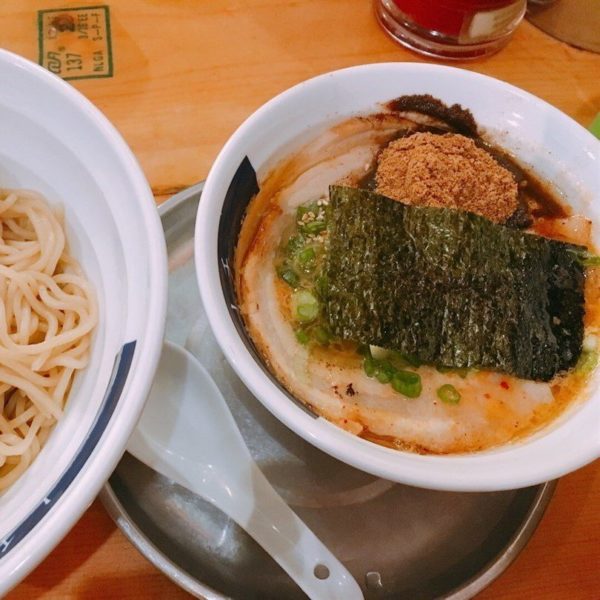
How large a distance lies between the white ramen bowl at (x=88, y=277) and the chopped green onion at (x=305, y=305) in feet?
0.99

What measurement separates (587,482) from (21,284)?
0.91m

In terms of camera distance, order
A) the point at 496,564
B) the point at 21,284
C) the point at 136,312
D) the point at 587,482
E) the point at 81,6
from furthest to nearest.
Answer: the point at 81,6 → the point at 587,482 → the point at 496,564 → the point at 21,284 → the point at 136,312

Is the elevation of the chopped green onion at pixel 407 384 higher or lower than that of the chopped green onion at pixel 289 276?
lower

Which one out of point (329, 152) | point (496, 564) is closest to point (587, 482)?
point (496, 564)

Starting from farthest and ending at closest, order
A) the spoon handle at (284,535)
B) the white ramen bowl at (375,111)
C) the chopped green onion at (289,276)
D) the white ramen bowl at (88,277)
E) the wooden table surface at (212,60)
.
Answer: the wooden table surface at (212,60) → the chopped green onion at (289,276) → the spoon handle at (284,535) → the white ramen bowl at (375,111) → the white ramen bowl at (88,277)

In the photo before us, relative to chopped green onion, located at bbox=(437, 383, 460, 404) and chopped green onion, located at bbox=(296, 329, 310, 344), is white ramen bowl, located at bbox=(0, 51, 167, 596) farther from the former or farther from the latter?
chopped green onion, located at bbox=(437, 383, 460, 404)

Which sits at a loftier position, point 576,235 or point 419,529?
point 576,235

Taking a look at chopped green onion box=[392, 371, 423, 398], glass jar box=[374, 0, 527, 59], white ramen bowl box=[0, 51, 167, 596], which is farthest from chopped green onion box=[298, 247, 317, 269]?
glass jar box=[374, 0, 527, 59]

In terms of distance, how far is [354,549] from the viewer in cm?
93

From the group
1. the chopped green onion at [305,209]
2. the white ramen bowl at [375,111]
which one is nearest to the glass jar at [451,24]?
the white ramen bowl at [375,111]

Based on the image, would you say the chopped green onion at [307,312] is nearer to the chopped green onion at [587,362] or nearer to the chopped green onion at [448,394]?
the chopped green onion at [448,394]

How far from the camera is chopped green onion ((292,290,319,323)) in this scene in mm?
928

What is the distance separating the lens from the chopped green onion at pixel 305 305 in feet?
3.04

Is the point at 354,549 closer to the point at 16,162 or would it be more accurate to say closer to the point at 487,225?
the point at 487,225
